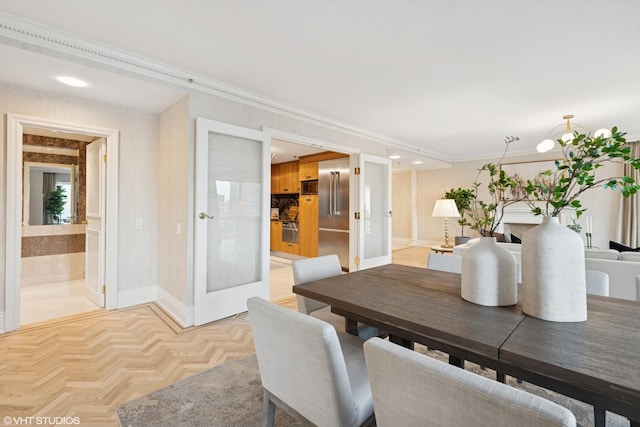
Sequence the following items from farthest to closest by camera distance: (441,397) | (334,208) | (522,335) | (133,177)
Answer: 1. (334,208)
2. (133,177)
3. (522,335)
4. (441,397)

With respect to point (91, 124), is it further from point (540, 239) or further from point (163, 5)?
point (540, 239)

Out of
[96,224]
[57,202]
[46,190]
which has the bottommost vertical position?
[96,224]

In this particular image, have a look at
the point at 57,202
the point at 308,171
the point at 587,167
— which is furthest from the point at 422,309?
the point at 57,202

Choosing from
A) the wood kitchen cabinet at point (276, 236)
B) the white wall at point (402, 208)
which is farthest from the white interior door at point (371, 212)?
the white wall at point (402, 208)

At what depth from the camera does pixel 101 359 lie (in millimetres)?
2254

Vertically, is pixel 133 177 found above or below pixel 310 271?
above

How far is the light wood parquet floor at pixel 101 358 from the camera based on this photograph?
5.78 feet

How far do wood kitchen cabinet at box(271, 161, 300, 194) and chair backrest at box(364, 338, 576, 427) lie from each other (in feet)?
19.8

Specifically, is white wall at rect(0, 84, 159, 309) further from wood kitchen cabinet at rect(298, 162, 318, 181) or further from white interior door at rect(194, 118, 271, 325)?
wood kitchen cabinet at rect(298, 162, 318, 181)

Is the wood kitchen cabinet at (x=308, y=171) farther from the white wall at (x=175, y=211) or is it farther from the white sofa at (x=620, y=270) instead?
the white sofa at (x=620, y=270)

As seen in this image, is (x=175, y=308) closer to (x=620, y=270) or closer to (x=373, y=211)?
(x=373, y=211)

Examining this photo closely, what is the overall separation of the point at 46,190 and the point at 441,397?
5901mm

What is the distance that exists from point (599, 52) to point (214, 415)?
3862mm

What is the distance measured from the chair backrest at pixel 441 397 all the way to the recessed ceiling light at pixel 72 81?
331 cm
